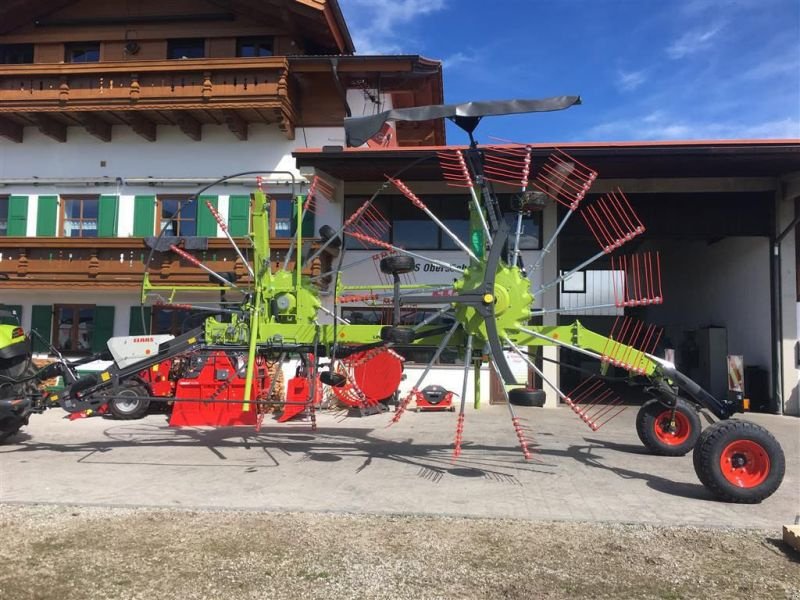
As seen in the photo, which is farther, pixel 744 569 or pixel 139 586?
pixel 744 569

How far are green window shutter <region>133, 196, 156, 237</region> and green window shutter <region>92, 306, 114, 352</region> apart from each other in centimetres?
198

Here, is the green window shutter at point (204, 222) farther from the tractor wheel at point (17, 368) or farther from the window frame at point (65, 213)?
the tractor wheel at point (17, 368)

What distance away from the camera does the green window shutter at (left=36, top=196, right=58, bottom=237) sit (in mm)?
15406

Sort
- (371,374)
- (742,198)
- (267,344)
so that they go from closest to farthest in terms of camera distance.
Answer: (267,344)
(371,374)
(742,198)

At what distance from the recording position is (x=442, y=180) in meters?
15.1

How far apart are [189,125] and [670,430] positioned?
12562mm

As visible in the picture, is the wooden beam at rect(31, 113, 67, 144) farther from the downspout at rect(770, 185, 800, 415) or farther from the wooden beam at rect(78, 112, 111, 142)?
the downspout at rect(770, 185, 800, 415)

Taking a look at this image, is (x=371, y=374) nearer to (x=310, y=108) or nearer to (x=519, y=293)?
(x=519, y=293)

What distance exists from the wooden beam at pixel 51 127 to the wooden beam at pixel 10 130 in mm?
825

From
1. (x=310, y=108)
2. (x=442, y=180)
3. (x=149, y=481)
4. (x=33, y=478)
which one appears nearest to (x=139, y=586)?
(x=149, y=481)

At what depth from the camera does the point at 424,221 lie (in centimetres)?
1553

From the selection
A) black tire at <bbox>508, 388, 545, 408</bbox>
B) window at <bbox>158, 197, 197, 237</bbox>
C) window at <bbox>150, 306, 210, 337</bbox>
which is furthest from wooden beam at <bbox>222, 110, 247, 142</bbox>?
black tire at <bbox>508, 388, 545, 408</bbox>

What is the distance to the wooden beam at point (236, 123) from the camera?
48.6 ft

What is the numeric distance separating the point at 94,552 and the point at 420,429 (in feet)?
22.0
